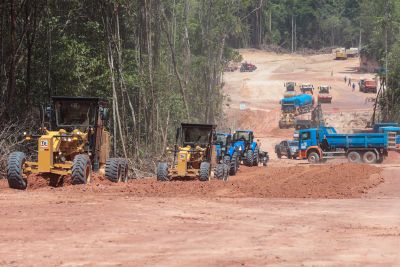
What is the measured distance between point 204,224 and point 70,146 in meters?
8.09

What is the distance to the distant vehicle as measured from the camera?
52906 millimetres

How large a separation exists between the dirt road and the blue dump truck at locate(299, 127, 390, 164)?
20.1 m

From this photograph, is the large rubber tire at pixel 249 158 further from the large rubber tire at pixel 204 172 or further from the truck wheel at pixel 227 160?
the large rubber tire at pixel 204 172

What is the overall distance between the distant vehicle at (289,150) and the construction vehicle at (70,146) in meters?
32.0

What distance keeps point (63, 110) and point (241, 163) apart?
1965cm

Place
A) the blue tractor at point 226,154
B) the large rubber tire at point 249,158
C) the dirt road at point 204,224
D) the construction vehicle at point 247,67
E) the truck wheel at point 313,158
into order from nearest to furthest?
the dirt road at point 204,224 < the blue tractor at point 226,154 < the large rubber tire at point 249,158 < the truck wheel at point 313,158 < the construction vehicle at point 247,67

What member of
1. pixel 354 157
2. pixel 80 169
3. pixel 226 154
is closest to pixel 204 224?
pixel 80 169

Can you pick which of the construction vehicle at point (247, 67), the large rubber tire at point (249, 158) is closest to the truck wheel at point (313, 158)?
the large rubber tire at point (249, 158)

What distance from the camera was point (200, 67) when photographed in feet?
193

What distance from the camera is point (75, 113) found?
20391mm

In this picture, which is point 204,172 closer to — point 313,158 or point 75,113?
point 75,113

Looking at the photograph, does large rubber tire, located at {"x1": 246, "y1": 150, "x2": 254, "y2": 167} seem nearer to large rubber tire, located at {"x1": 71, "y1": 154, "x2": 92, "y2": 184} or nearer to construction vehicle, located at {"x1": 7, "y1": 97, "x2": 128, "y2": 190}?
construction vehicle, located at {"x1": 7, "y1": 97, "x2": 128, "y2": 190}

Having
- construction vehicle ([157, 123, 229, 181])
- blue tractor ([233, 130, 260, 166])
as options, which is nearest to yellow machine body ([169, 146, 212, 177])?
construction vehicle ([157, 123, 229, 181])

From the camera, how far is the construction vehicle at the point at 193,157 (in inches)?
953
